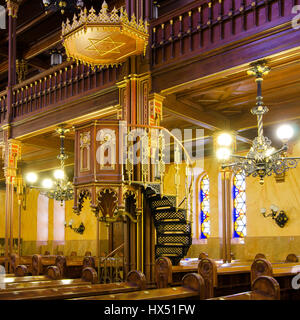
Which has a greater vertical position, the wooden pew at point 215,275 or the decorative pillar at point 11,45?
the decorative pillar at point 11,45

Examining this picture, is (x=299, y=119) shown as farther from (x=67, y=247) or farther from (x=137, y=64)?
(x=67, y=247)

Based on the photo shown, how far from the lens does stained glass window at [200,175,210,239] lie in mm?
17047

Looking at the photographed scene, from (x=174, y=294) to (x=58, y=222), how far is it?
17.9m

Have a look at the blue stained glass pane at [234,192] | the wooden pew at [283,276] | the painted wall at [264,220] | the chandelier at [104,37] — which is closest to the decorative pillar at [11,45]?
the chandelier at [104,37]

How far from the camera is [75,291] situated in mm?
6301

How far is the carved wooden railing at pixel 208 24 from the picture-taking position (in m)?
8.43

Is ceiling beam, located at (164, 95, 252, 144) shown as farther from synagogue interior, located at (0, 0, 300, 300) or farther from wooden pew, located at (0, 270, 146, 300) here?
wooden pew, located at (0, 270, 146, 300)

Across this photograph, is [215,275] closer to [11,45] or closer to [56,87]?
[56,87]

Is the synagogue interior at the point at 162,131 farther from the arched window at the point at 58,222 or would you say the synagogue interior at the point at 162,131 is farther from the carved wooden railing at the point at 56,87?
the arched window at the point at 58,222

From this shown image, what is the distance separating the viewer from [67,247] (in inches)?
859

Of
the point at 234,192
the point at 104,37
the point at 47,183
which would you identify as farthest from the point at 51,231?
the point at 104,37

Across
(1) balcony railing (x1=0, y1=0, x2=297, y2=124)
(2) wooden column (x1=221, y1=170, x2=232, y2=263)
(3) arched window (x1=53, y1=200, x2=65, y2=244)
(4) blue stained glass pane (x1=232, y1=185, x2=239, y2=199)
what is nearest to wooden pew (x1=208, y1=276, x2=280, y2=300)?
(1) balcony railing (x1=0, y1=0, x2=297, y2=124)

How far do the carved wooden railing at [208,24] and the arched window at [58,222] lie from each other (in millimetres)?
13876
